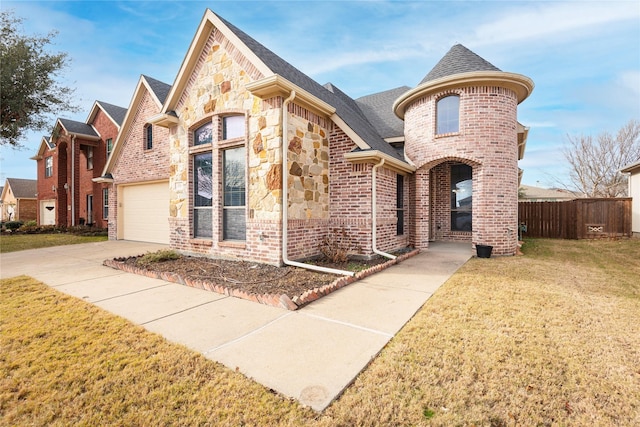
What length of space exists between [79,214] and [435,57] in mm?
22955

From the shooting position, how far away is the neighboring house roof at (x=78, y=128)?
17.7 meters

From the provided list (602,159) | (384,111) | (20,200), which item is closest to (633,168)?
(384,111)

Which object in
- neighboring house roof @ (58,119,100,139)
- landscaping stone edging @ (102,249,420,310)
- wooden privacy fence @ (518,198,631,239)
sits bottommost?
landscaping stone edging @ (102,249,420,310)

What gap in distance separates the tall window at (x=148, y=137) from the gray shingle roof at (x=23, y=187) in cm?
2977

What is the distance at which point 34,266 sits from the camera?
736 centimetres

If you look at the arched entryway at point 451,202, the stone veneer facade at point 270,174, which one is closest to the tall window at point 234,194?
the stone veneer facade at point 270,174

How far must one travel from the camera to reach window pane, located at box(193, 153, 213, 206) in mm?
7980

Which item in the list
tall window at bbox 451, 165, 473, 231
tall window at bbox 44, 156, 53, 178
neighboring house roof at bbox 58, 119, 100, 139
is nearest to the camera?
tall window at bbox 451, 165, 473, 231

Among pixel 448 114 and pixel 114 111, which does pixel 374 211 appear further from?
pixel 114 111

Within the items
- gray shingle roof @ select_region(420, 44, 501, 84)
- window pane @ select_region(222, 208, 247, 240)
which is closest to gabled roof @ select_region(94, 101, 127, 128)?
window pane @ select_region(222, 208, 247, 240)

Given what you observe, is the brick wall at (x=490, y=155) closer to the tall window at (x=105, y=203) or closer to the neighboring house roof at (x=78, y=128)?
the tall window at (x=105, y=203)

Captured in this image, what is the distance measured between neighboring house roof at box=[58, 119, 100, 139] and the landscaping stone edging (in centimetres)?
1571

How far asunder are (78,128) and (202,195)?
16543 mm

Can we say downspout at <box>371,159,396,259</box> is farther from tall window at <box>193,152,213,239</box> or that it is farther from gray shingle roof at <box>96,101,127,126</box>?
gray shingle roof at <box>96,101,127,126</box>
